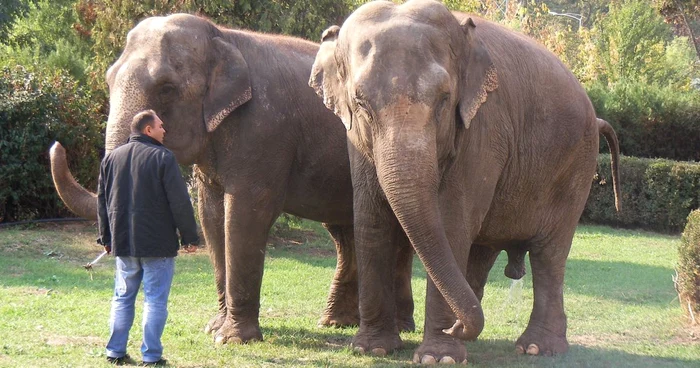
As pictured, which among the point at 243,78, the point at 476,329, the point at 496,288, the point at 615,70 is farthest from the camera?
the point at 615,70

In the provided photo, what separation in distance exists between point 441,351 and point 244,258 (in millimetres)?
2030

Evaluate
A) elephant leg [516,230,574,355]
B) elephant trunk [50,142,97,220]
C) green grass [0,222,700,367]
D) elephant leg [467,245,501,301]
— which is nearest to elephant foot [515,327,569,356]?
elephant leg [516,230,574,355]

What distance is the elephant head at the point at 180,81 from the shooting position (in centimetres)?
787

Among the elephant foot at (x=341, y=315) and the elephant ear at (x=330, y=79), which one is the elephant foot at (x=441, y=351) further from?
the elephant foot at (x=341, y=315)

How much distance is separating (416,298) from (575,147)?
4148mm

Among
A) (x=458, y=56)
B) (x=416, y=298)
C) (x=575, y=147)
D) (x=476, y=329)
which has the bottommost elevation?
(x=416, y=298)

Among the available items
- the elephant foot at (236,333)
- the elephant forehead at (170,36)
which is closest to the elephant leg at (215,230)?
the elephant foot at (236,333)

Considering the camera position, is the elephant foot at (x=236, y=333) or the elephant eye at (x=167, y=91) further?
the elephant foot at (x=236, y=333)

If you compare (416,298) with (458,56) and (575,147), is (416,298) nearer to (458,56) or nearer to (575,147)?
(575,147)

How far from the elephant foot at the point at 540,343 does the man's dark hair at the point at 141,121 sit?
3720 mm

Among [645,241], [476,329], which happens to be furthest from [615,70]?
[476,329]

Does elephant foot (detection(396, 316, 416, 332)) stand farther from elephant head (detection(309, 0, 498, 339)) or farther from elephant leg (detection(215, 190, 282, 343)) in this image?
elephant head (detection(309, 0, 498, 339))

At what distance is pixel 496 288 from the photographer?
13.2 metres

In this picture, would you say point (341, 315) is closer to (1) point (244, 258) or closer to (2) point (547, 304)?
(1) point (244, 258)
